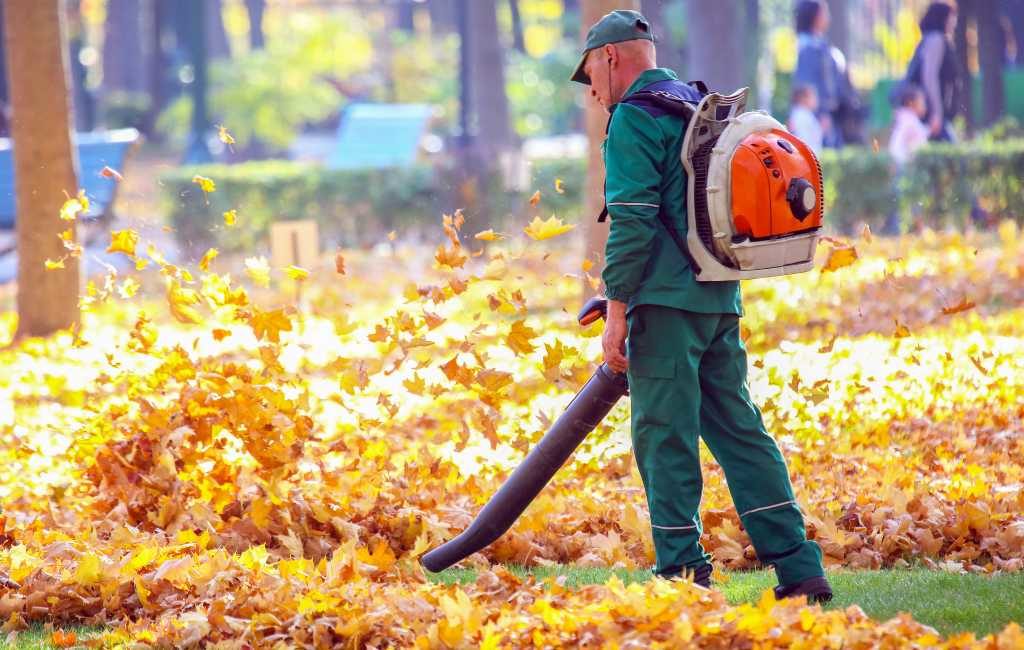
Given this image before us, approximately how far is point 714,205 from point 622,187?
26cm

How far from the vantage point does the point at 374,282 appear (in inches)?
620

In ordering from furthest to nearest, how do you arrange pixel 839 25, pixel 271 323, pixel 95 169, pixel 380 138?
pixel 839 25 < pixel 380 138 < pixel 95 169 < pixel 271 323

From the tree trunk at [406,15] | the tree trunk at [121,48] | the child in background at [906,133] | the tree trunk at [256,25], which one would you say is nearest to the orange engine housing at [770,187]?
the child in background at [906,133]

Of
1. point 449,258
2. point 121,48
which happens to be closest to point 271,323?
point 449,258

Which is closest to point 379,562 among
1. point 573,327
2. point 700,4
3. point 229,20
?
point 573,327

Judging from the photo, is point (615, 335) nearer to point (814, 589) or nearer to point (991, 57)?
point (814, 589)

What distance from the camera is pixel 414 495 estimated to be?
607 centimetres

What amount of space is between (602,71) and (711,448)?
117 cm

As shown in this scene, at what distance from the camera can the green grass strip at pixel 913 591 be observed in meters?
4.31

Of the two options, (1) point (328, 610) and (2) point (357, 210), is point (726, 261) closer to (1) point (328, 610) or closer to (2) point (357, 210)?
(1) point (328, 610)

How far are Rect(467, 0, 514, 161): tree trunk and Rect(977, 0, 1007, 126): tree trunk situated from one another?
Result: 8.07 metres

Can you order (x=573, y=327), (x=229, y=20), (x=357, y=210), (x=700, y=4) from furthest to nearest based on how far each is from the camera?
(x=229, y=20)
(x=700, y=4)
(x=357, y=210)
(x=573, y=327)

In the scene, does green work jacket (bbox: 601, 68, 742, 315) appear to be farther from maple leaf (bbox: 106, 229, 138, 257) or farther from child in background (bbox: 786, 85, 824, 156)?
child in background (bbox: 786, 85, 824, 156)

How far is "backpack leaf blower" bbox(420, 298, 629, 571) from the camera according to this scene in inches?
186
